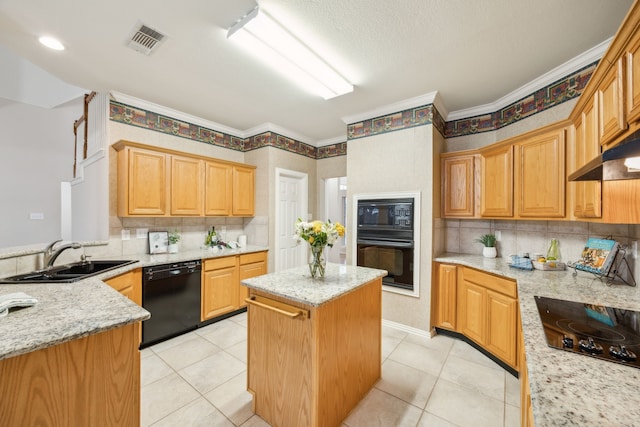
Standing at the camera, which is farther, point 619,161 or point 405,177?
point 405,177

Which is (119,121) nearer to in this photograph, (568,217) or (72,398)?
(72,398)

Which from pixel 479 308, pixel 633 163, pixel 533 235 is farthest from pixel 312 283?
pixel 533 235

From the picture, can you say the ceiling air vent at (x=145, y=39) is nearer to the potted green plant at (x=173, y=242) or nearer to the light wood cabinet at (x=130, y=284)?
the light wood cabinet at (x=130, y=284)

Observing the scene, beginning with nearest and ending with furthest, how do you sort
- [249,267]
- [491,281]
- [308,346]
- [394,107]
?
[308,346], [491,281], [394,107], [249,267]

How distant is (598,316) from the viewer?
4.26 ft

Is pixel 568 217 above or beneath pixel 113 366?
above

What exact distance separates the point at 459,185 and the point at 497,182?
40 cm

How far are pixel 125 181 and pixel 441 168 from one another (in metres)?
3.68

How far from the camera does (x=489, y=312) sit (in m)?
2.42

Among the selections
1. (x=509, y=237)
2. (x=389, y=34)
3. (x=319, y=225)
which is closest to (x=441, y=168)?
(x=509, y=237)

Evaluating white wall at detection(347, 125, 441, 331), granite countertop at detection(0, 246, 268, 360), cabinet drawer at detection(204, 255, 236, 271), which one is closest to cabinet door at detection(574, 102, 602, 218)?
white wall at detection(347, 125, 441, 331)

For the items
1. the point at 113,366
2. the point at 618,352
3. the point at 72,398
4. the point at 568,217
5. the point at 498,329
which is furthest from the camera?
the point at 498,329

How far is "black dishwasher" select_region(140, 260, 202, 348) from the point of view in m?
2.66

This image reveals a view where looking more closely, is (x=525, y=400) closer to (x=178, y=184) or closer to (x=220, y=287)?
(x=220, y=287)
